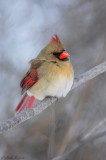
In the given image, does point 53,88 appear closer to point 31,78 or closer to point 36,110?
point 31,78

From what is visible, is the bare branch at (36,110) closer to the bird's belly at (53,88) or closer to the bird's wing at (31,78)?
the bird's belly at (53,88)

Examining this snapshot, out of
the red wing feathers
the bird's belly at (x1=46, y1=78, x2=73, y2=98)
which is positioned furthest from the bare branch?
the red wing feathers

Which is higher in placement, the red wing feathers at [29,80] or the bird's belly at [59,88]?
the red wing feathers at [29,80]

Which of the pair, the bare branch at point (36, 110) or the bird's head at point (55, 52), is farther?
the bird's head at point (55, 52)

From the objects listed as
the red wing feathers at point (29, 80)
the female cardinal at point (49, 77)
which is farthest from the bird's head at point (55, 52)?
the red wing feathers at point (29, 80)

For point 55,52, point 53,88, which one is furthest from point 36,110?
point 55,52

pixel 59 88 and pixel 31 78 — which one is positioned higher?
pixel 31 78

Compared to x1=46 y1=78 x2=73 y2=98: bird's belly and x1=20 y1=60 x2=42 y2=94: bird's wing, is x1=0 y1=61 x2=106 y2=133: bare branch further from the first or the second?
x1=20 y1=60 x2=42 y2=94: bird's wing

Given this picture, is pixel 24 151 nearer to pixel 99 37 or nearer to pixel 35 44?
pixel 35 44
